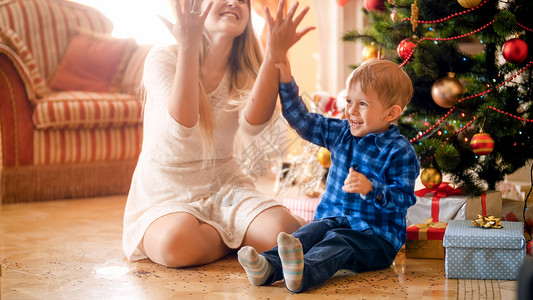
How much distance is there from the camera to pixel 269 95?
1.50 meters

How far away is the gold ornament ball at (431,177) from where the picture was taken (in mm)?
1796

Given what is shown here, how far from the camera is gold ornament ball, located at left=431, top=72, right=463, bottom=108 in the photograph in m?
1.76

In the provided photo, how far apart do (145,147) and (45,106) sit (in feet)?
3.48

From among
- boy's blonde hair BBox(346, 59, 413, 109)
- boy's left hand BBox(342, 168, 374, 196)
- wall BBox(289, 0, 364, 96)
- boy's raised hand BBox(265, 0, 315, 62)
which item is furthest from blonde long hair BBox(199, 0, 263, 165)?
wall BBox(289, 0, 364, 96)

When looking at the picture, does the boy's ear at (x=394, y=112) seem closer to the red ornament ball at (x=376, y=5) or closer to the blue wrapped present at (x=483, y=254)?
the blue wrapped present at (x=483, y=254)

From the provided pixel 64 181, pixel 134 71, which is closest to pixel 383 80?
pixel 64 181

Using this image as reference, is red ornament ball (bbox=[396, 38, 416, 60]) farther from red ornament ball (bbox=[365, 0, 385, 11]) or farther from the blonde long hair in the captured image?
the blonde long hair

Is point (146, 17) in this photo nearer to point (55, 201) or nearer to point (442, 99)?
point (55, 201)

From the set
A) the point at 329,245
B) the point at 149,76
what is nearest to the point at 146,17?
the point at 149,76

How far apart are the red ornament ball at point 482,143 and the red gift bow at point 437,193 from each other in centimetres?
17

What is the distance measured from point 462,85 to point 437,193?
0.33m

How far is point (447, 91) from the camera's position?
176 centimetres

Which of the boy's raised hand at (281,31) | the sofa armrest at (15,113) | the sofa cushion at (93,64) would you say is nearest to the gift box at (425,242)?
the boy's raised hand at (281,31)

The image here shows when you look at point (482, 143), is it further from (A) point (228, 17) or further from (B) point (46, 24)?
(B) point (46, 24)
